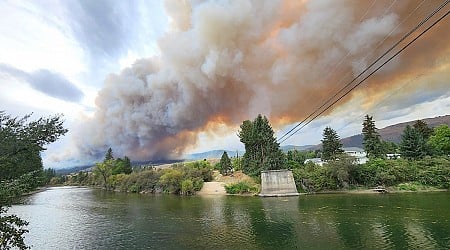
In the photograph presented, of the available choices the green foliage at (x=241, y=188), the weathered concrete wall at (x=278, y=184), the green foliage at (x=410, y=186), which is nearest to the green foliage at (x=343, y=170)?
the green foliage at (x=410, y=186)

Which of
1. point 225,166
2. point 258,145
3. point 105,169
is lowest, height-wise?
point 225,166

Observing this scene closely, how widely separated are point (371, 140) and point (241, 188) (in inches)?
1195

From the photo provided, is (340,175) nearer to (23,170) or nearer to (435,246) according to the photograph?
(435,246)

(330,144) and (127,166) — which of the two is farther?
(127,166)

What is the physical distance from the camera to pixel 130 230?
87.9 feet

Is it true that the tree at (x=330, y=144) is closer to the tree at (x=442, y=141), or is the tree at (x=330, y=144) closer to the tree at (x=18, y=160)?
the tree at (x=442, y=141)

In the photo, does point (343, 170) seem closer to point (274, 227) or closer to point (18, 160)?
point (274, 227)

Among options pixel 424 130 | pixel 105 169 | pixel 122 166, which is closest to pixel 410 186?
pixel 424 130

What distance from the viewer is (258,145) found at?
68000 mm

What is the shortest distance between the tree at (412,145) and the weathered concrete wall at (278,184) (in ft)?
78.2

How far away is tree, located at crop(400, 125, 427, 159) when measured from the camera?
55156mm

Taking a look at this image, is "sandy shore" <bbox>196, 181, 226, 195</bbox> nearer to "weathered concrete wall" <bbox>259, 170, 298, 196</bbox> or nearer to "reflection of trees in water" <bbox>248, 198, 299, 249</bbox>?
"weathered concrete wall" <bbox>259, 170, 298, 196</bbox>

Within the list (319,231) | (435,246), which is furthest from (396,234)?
(319,231)

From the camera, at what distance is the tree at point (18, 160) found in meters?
10.7
